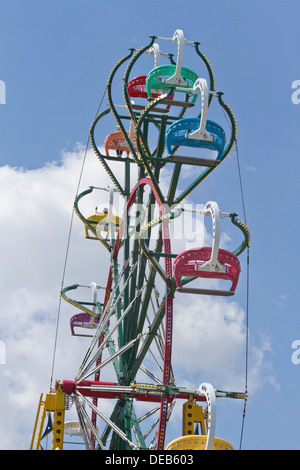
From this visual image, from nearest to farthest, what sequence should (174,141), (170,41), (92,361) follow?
1. (174,141)
2. (170,41)
3. (92,361)

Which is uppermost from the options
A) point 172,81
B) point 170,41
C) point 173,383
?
point 170,41

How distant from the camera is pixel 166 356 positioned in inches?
1336

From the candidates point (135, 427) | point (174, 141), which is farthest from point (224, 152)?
point (135, 427)

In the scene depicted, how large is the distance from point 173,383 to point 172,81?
1335cm

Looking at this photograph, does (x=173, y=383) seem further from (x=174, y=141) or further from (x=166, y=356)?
(x=174, y=141)

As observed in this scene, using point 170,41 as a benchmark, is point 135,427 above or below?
below

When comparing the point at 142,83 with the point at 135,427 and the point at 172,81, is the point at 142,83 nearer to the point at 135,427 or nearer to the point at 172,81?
the point at 172,81

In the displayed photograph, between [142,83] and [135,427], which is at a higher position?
[142,83]
